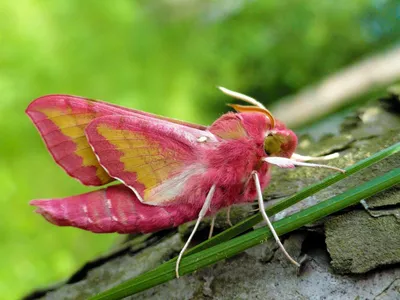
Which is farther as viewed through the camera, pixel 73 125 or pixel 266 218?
pixel 73 125

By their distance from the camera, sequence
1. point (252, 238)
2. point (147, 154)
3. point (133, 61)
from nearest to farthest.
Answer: point (252, 238) < point (147, 154) < point (133, 61)

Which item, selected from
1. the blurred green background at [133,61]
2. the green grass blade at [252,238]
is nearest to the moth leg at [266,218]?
the green grass blade at [252,238]

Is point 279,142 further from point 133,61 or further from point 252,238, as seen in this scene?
point 133,61

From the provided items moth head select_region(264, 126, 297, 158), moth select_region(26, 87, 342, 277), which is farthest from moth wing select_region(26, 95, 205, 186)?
moth head select_region(264, 126, 297, 158)

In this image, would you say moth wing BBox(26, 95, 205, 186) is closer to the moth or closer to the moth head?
the moth

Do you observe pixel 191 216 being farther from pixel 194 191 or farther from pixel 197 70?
pixel 197 70

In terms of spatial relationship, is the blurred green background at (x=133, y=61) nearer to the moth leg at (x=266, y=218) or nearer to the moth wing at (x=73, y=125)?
the moth wing at (x=73, y=125)

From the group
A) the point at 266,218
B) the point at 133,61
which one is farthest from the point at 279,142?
the point at 133,61

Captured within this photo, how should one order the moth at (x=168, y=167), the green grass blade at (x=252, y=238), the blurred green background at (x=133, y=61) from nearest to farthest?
the green grass blade at (x=252, y=238) < the moth at (x=168, y=167) < the blurred green background at (x=133, y=61)
